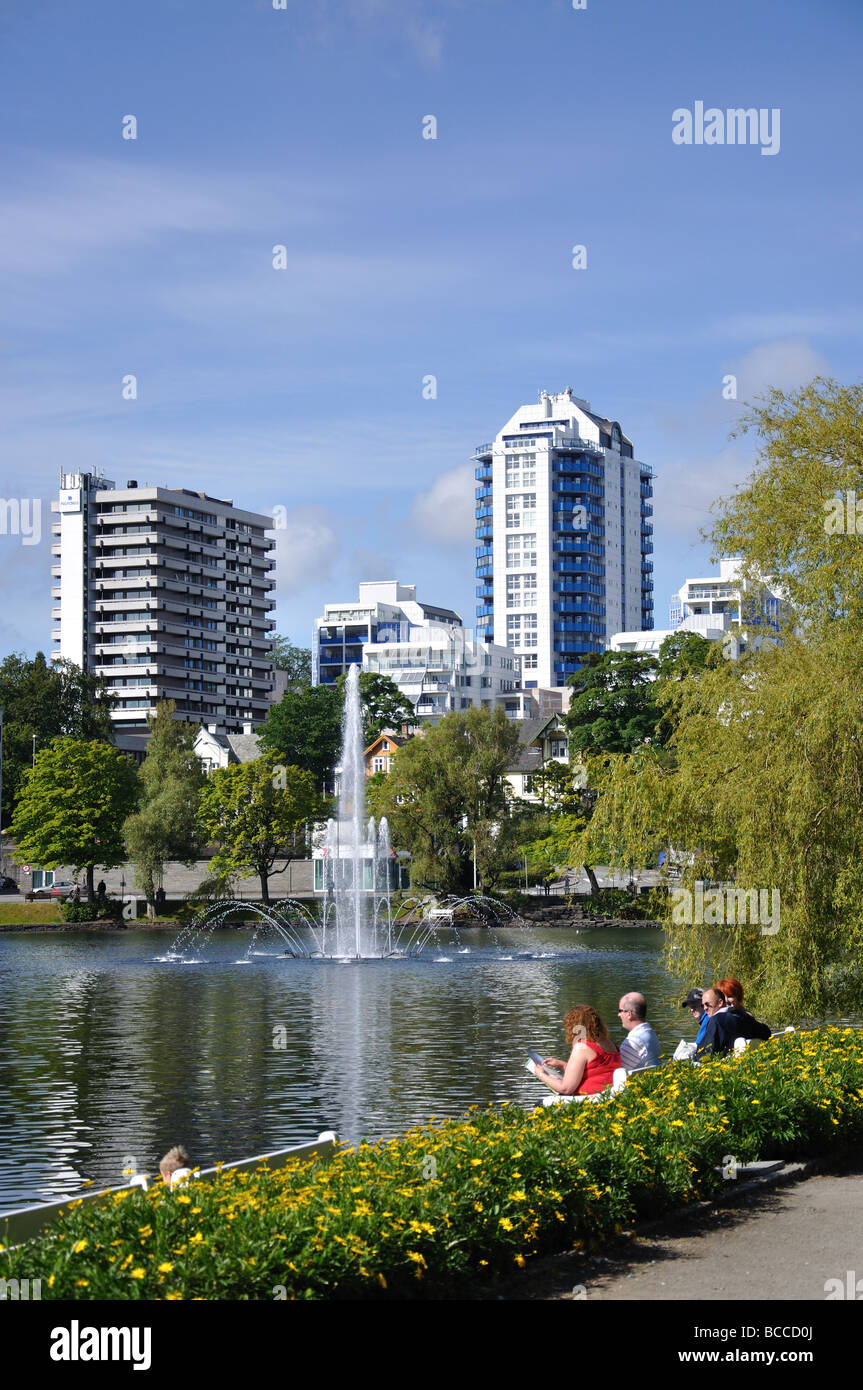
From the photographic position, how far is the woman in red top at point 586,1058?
15789 millimetres

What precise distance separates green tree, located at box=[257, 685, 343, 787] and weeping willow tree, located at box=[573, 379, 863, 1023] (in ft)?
402

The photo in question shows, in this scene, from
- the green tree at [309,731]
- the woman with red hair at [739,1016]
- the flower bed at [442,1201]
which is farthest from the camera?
the green tree at [309,731]

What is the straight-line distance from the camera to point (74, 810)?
327ft

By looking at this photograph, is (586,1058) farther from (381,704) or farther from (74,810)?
(381,704)

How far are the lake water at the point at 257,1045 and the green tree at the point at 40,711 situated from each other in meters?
82.6

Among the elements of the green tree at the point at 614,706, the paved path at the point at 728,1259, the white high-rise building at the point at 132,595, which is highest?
the white high-rise building at the point at 132,595

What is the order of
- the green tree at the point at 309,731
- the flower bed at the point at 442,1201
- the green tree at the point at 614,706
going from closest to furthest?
the flower bed at the point at 442,1201
the green tree at the point at 614,706
the green tree at the point at 309,731

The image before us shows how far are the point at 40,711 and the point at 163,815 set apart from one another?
54.6 meters

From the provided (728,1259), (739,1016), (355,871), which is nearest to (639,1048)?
(739,1016)

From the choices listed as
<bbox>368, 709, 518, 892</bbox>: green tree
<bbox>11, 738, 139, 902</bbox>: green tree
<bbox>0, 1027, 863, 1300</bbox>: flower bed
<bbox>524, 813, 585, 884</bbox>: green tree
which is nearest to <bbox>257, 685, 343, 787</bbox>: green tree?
<bbox>11, 738, 139, 902</bbox>: green tree

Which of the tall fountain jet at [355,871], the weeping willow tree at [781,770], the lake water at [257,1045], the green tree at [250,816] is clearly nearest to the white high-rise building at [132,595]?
the green tree at [250,816]

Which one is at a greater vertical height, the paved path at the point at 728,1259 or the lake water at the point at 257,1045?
the paved path at the point at 728,1259

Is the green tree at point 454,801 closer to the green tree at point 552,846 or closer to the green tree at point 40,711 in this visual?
the green tree at point 552,846
